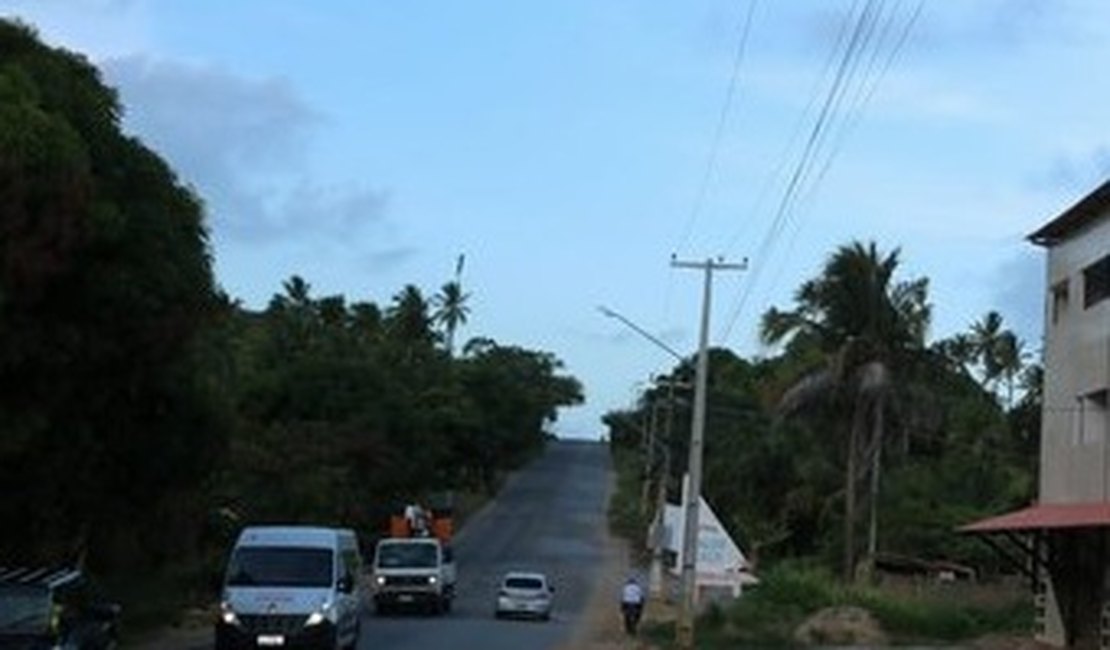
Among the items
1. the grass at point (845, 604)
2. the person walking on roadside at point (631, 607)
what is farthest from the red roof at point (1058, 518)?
the person walking on roadside at point (631, 607)

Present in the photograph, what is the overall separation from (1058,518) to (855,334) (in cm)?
3030

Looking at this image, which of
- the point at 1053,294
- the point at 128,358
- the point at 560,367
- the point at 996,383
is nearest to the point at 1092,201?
the point at 1053,294

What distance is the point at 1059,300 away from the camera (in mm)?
50438

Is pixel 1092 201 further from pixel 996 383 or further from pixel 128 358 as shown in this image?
pixel 996 383

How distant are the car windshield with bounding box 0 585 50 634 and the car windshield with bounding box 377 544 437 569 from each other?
4101 centimetres

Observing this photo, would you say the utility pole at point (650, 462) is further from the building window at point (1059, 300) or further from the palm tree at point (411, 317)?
the building window at point (1059, 300)

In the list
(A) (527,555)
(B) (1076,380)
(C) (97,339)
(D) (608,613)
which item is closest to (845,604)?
(B) (1076,380)

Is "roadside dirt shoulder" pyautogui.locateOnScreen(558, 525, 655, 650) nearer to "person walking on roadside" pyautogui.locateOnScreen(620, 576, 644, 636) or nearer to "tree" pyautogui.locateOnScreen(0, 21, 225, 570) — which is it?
"person walking on roadside" pyautogui.locateOnScreen(620, 576, 644, 636)

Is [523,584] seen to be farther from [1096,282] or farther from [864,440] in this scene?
[1096,282]

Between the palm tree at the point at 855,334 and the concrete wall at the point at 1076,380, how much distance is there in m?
20.4

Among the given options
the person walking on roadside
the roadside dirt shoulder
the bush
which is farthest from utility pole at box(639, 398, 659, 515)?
the person walking on roadside

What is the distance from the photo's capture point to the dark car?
66.4 ft

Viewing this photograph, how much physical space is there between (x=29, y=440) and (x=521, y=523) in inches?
4050

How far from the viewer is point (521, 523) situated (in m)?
128
